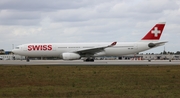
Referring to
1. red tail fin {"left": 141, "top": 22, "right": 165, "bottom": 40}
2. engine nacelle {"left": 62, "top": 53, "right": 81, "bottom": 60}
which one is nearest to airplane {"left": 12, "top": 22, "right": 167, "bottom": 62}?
red tail fin {"left": 141, "top": 22, "right": 165, "bottom": 40}

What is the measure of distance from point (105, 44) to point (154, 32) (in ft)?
25.6

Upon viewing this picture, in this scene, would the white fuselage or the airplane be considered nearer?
the airplane

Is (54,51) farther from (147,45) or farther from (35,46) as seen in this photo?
(147,45)

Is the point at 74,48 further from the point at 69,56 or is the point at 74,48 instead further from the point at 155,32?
the point at 155,32

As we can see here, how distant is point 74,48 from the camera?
167 ft

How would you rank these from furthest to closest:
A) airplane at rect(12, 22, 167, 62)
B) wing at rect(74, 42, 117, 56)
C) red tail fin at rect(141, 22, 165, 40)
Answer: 1. red tail fin at rect(141, 22, 165, 40)
2. airplane at rect(12, 22, 167, 62)
3. wing at rect(74, 42, 117, 56)

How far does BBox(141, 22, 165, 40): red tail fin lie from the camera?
50625 millimetres

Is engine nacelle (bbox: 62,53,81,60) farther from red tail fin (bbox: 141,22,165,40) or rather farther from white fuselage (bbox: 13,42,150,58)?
red tail fin (bbox: 141,22,165,40)

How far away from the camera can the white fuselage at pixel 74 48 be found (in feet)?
166

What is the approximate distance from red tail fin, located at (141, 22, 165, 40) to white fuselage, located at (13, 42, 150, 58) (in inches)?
45.2

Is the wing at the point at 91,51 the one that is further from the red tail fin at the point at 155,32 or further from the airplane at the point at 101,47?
the red tail fin at the point at 155,32
